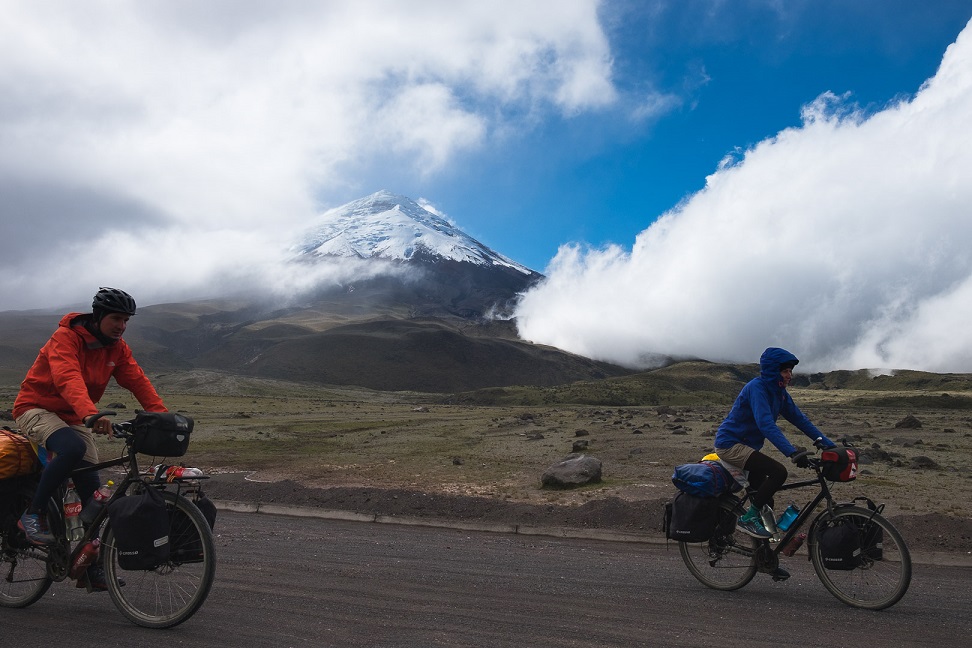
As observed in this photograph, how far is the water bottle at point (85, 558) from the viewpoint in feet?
17.6

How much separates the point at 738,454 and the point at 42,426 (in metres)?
6.48

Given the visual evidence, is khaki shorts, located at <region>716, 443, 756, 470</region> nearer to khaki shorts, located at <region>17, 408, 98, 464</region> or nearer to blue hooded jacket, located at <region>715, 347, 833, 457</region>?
blue hooded jacket, located at <region>715, 347, 833, 457</region>

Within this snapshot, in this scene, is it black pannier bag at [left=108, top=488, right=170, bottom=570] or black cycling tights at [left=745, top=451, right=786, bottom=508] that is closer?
black pannier bag at [left=108, top=488, right=170, bottom=570]

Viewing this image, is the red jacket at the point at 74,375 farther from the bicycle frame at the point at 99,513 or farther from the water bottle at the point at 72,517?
the water bottle at the point at 72,517

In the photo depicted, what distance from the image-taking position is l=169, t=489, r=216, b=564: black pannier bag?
518 centimetres

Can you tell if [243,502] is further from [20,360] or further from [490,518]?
[20,360]

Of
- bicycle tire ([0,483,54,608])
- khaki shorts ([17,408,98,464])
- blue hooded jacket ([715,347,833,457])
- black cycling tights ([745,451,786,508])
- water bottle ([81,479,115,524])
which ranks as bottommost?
bicycle tire ([0,483,54,608])

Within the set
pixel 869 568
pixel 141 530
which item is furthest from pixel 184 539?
pixel 869 568

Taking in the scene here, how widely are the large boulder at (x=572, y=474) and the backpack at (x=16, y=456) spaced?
32.8ft

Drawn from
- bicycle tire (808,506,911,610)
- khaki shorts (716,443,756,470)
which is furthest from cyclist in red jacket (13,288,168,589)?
bicycle tire (808,506,911,610)

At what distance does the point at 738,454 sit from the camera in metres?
6.70

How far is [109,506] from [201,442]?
24.4 metres

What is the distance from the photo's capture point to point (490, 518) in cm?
Answer: 1093

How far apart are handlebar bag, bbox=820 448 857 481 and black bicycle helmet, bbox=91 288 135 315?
6.51 meters
